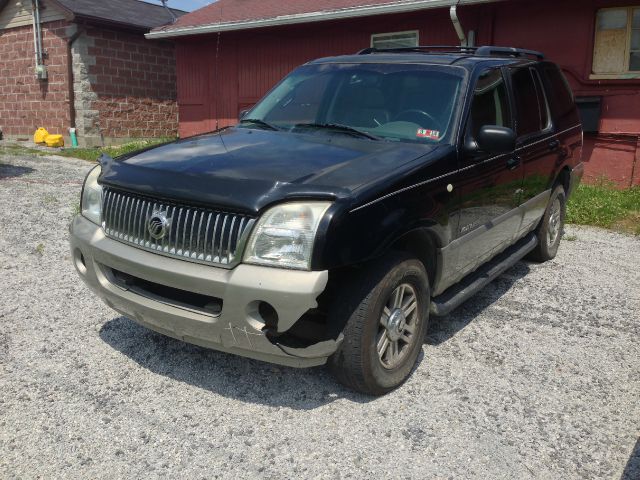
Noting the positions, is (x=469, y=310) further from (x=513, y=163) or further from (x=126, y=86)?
(x=126, y=86)

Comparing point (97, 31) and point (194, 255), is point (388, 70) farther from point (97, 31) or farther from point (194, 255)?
point (97, 31)

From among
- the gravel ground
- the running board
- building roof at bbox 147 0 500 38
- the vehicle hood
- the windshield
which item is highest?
building roof at bbox 147 0 500 38

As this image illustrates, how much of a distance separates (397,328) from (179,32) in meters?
12.4

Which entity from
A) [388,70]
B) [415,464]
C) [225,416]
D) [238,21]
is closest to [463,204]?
[388,70]

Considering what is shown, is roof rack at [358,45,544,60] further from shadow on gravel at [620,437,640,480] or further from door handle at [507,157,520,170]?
shadow on gravel at [620,437,640,480]

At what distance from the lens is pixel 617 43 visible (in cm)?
955

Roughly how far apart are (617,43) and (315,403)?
8.90 meters

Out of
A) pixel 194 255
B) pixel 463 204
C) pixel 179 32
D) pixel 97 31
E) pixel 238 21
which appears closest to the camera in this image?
pixel 194 255

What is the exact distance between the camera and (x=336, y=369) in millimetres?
3166

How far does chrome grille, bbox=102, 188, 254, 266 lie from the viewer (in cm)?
283

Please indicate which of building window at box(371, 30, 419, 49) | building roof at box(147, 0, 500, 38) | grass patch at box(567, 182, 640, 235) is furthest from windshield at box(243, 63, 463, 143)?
building window at box(371, 30, 419, 49)

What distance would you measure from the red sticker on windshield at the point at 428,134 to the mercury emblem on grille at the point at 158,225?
1727mm

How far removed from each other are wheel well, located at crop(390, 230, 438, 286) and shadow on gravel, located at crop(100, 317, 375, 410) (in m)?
0.86

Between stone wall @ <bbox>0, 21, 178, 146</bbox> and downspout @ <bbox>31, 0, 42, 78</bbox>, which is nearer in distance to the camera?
stone wall @ <bbox>0, 21, 178, 146</bbox>
